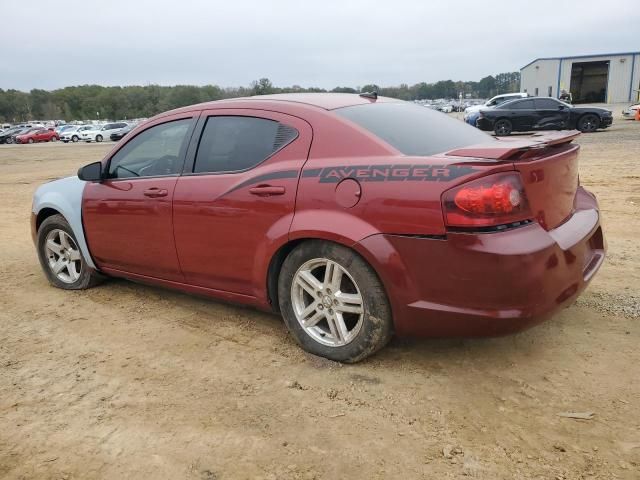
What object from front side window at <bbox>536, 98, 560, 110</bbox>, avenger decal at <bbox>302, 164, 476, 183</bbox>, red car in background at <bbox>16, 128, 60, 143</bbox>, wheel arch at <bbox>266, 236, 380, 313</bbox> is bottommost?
red car in background at <bbox>16, 128, 60, 143</bbox>

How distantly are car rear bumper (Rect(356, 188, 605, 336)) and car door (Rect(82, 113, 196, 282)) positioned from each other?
5.53 ft

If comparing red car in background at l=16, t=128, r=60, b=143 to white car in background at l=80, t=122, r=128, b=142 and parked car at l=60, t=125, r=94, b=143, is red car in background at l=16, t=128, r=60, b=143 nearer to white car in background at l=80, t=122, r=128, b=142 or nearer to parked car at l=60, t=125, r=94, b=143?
parked car at l=60, t=125, r=94, b=143

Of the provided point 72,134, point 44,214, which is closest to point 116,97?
point 72,134

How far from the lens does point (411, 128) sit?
11.3 ft

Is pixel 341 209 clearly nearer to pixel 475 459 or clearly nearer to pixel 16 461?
pixel 475 459

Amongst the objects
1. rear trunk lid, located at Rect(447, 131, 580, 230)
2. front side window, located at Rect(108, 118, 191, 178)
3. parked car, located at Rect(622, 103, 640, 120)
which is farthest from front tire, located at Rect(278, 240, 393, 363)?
parked car, located at Rect(622, 103, 640, 120)

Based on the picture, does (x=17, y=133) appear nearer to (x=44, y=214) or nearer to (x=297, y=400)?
(x=44, y=214)

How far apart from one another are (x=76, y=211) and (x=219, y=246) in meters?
1.71

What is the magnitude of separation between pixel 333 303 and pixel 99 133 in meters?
45.4

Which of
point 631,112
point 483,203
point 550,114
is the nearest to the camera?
point 483,203

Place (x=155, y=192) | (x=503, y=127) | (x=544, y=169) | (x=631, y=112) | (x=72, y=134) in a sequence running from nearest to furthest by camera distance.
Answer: (x=544, y=169) → (x=155, y=192) → (x=503, y=127) → (x=631, y=112) → (x=72, y=134)

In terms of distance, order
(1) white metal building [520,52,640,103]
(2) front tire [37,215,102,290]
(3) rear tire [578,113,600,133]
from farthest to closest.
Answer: (1) white metal building [520,52,640,103] < (3) rear tire [578,113,600,133] < (2) front tire [37,215,102,290]

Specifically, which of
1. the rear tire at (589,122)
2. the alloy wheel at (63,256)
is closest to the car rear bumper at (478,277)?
the alloy wheel at (63,256)

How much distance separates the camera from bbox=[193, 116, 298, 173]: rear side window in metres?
3.46
